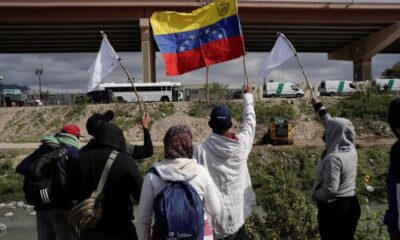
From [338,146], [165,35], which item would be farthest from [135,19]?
[338,146]

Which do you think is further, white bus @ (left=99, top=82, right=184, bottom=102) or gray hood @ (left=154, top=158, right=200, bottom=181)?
white bus @ (left=99, top=82, right=184, bottom=102)

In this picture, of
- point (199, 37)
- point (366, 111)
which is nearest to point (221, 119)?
point (199, 37)

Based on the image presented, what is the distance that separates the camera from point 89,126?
4.46 m

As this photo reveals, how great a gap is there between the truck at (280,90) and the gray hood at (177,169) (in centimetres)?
4722

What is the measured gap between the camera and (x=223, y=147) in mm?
4637

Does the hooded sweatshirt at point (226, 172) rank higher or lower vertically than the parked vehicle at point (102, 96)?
lower

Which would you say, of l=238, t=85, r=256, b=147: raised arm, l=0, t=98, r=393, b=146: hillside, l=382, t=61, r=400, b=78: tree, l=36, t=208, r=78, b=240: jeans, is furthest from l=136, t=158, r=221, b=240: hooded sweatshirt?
l=382, t=61, r=400, b=78: tree

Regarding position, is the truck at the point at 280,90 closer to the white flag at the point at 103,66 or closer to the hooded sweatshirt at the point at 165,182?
the white flag at the point at 103,66

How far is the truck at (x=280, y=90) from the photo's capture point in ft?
166

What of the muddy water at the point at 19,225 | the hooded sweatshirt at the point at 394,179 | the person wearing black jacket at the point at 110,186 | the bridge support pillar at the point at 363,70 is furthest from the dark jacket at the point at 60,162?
the bridge support pillar at the point at 363,70

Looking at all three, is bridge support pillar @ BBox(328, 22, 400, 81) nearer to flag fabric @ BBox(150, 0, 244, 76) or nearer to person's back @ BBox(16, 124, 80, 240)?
flag fabric @ BBox(150, 0, 244, 76)

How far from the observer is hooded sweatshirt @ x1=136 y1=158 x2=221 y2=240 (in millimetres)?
3799

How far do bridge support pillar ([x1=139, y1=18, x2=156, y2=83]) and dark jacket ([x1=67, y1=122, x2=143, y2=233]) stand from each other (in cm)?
4205

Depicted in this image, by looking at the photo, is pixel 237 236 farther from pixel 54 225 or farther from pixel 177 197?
pixel 54 225
